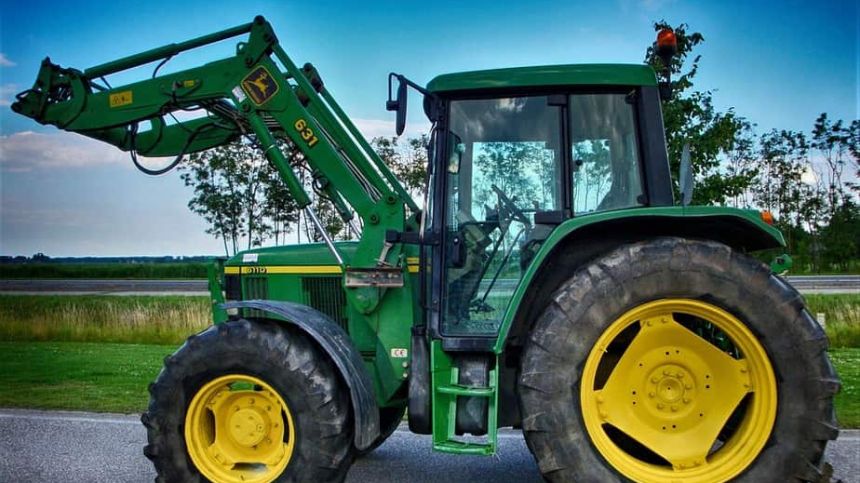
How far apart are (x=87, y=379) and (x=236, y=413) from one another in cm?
582

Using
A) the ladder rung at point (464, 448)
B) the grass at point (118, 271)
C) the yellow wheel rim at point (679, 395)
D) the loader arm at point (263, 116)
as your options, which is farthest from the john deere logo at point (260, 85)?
the grass at point (118, 271)

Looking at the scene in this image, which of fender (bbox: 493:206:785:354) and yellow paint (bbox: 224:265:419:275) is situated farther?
A: yellow paint (bbox: 224:265:419:275)

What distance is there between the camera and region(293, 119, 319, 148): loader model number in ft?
16.7

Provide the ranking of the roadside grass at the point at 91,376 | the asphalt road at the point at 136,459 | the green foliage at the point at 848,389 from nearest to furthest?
the asphalt road at the point at 136,459 → the green foliage at the point at 848,389 → the roadside grass at the point at 91,376

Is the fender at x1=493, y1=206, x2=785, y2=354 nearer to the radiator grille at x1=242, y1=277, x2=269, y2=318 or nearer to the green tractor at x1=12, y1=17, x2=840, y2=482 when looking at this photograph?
the green tractor at x1=12, y1=17, x2=840, y2=482

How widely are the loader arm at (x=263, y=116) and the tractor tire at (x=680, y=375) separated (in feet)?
4.52

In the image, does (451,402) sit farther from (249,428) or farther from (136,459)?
(136,459)

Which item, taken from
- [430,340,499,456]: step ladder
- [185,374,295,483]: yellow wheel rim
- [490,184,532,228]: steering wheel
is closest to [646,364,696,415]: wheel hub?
[430,340,499,456]: step ladder

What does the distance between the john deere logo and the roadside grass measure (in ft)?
12.7

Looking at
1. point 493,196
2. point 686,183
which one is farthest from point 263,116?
point 686,183

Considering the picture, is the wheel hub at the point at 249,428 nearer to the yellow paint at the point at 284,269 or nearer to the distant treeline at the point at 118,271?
the yellow paint at the point at 284,269

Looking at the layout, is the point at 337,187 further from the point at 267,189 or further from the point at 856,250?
the point at 856,250

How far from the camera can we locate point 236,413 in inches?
178

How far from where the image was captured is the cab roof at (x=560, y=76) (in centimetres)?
423
